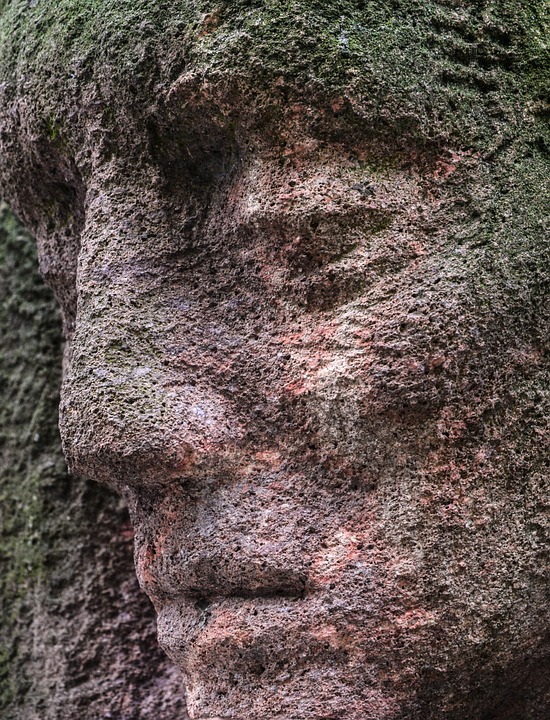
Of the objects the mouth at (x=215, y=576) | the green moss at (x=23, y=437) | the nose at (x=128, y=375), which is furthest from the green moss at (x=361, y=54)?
the green moss at (x=23, y=437)

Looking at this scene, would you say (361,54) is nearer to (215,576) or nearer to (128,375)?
(128,375)

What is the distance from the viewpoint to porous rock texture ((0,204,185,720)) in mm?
1258

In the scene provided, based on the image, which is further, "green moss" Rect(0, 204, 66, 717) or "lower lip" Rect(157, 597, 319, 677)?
"green moss" Rect(0, 204, 66, 717)

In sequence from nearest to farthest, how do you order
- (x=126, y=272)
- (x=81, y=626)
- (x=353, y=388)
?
(x=353, y=388) < (x=126, y=272) < (x=81, y=626)

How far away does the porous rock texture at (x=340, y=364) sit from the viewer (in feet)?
2.71

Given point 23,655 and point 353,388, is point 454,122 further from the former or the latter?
point 23,655

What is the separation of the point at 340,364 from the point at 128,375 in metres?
0.20

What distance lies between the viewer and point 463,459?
836 mm

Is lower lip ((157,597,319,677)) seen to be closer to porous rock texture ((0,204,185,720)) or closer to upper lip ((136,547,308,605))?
upper lip ((136,547,308,605))

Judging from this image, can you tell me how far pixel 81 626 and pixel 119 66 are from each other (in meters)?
0.75

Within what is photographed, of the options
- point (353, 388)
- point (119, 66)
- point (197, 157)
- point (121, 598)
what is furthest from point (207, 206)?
point (121, 598)

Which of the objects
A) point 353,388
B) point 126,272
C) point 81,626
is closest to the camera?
point 353,388

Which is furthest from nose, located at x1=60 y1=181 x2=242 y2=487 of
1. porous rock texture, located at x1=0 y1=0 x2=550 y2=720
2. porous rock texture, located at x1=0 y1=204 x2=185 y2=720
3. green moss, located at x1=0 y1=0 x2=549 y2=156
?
porous rock texture, located at x1=0 y1=204 x2=185 y2=720

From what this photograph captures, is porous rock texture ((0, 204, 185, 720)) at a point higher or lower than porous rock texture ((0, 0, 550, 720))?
lower
